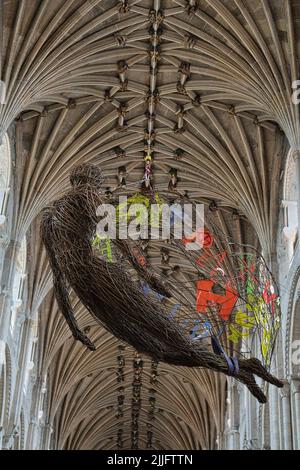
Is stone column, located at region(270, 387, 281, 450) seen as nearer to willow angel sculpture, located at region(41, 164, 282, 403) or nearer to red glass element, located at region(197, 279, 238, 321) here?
red glass element, located at region(197, 279, 238, 321)

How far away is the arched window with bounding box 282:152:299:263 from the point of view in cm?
2413

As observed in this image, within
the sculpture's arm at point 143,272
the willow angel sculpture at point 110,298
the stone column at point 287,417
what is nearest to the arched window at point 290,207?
the stone column at point 287,417

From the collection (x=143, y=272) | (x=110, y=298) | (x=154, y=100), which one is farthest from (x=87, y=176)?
(x=154, y=100)

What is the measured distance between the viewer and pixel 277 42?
21.5m

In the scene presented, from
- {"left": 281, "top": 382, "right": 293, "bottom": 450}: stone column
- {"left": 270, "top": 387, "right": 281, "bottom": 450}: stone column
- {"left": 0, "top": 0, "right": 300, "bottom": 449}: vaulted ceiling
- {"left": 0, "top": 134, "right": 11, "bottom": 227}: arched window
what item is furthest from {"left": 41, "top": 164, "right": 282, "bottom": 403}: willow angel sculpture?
{"left": 0, "top": 134, "right": 11, "bottom": 227}: arched window

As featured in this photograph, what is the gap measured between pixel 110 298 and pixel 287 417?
1666cm

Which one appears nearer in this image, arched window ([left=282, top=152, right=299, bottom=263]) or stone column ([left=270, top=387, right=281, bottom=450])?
stone column ([left=270, top=387, right=281, bottom=450])

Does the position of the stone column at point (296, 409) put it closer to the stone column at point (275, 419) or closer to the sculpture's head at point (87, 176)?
the stone column at point (275, 419)

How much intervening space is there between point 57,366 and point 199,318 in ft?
105

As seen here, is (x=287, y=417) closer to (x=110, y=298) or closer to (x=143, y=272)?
(x=143, y=272)

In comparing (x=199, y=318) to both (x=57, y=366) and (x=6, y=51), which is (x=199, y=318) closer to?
(x=6, y=51)

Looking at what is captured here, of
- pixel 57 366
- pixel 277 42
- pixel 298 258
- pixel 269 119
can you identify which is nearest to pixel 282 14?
pixel 277 42

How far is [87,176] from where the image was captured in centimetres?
739

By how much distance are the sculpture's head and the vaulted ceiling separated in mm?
14263
